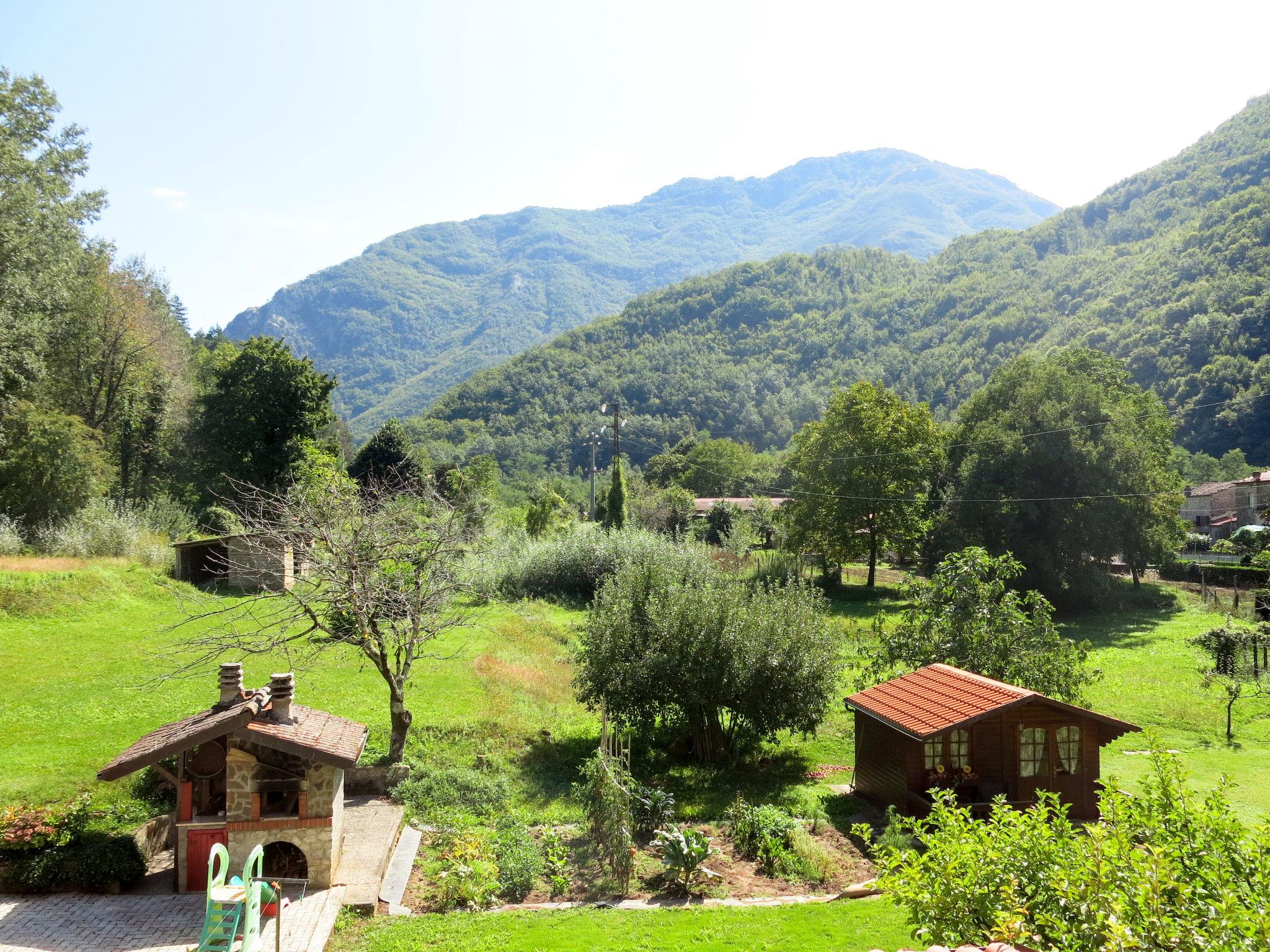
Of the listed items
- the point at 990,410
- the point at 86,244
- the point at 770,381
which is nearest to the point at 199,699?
the point at 86,244

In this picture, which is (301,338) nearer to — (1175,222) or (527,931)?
(1175,222)

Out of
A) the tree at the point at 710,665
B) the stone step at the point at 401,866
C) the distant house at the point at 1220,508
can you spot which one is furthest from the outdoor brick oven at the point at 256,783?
the distant house at the point at 1220,508

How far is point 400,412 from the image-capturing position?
465 ft

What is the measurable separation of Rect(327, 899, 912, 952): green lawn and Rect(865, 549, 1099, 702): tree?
9221 mm

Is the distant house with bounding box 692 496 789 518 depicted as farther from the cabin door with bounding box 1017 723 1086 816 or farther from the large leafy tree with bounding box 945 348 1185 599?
the cabin door with bounding box 1017 723 1086 816

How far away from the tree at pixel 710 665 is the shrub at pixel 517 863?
4934 mm

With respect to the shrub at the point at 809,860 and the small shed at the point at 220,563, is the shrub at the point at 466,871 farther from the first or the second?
the small shed at the point at 220,563

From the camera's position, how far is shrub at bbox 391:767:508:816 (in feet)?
46.9

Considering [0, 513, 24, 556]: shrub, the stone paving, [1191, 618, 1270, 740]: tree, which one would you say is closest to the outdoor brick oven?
the stone paving

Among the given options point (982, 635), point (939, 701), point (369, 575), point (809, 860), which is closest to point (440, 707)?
point (369, 575)

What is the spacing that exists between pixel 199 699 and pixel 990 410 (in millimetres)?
40006

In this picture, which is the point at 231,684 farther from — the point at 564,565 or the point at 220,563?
the point at 564,565

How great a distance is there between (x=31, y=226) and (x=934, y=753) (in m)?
31.4

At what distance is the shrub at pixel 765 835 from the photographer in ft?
41.8
